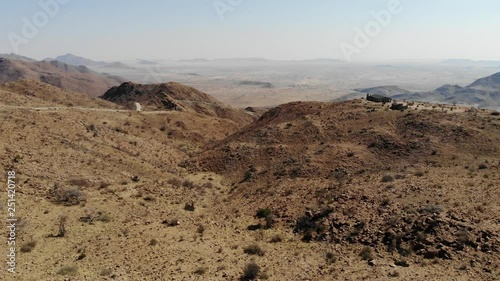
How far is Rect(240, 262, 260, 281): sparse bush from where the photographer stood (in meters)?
14.7

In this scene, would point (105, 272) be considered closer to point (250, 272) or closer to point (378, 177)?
point (250, 272)

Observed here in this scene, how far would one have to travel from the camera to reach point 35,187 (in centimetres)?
2202

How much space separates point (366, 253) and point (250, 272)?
521cm

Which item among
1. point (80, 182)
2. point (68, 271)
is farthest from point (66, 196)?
point (68, 271)

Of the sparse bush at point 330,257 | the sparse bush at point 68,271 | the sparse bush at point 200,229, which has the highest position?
the sparse bush at point 68,271

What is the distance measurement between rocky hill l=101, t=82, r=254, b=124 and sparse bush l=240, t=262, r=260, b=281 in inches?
2727

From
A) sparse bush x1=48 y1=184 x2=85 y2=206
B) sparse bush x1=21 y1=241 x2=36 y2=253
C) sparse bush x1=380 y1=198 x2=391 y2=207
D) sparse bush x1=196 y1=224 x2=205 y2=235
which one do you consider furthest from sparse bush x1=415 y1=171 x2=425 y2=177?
sparse bush x1=21 y1=241 x2=36 y2=253

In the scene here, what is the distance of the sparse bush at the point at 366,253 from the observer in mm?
16047

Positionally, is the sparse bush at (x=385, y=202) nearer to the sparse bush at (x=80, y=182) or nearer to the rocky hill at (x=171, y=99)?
the sparse bush at (x=80, y=182)

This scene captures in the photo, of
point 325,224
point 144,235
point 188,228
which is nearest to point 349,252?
point 325,224

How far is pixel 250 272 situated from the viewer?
1486 centimetres

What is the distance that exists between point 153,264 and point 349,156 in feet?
65.6

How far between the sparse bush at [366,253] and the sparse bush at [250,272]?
184 inches

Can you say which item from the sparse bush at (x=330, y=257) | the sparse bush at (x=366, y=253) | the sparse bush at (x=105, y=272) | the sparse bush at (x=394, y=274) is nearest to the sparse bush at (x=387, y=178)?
the sparse bush at (x=366, y=253)
